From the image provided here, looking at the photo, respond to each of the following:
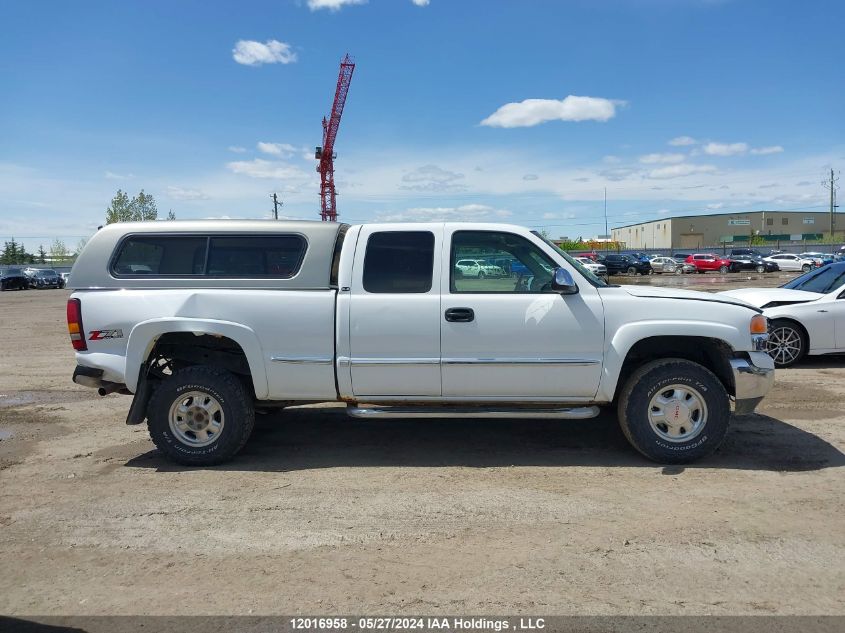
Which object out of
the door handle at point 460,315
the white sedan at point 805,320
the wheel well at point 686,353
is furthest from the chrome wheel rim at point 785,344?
the door handle at point 460,315

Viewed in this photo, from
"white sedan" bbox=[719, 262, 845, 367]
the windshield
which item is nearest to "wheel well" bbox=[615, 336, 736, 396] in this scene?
the windshield

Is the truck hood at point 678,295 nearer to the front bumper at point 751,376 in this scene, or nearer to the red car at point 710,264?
the front bumper at point 751,376

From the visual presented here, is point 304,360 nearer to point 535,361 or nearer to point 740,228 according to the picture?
point 535,361

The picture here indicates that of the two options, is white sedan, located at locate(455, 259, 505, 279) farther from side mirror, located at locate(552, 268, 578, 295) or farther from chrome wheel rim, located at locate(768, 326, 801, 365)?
chrome wheel rim, located at locate(768, 326, 801, 365)

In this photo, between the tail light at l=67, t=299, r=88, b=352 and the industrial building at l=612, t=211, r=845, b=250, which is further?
the industrial building at l=612, t=211, r=845, b=250

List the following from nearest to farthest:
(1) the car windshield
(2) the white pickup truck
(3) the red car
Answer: (2) the white pickup truck < (1) the car windshield < (3) the red car

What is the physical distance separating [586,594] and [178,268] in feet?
12.9

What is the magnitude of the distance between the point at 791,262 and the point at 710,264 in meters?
5.93

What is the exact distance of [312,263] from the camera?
521cm

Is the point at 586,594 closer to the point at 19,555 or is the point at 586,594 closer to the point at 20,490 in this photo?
the point at 19,555

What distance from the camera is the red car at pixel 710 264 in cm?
4822

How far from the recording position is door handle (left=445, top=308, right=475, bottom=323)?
5008 millimetres

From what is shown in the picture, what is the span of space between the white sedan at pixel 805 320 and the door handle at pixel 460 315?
560cm

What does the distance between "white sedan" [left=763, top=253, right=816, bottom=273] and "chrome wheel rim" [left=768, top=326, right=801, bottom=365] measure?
44.3 meters
